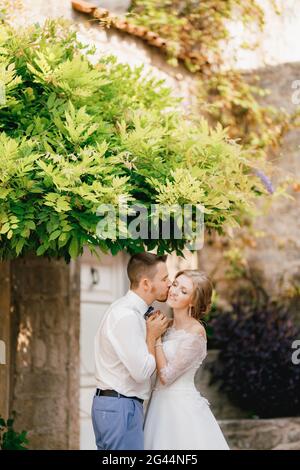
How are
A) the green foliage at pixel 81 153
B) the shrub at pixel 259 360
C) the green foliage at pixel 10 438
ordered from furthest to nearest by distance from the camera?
1. the shrub at pixel 259 360
2. the green foliage at pixel 10 438
3. the green foliage at pixel 81 153

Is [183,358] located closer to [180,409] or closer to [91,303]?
[180,409]

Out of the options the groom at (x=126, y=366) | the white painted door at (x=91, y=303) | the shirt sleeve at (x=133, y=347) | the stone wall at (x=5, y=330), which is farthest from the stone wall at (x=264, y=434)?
the shirt sleeve at (x=133, y=347)

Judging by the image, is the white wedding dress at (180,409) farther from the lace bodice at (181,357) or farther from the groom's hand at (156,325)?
the groom's hand at (156,325)

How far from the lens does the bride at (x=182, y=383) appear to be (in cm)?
541

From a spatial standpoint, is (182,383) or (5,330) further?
(5,330)

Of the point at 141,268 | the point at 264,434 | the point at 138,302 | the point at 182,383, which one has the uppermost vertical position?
the point at 141,268

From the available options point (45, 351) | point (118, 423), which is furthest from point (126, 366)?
point (45, 351)

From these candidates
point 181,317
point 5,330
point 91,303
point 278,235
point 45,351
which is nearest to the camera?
point 181,317

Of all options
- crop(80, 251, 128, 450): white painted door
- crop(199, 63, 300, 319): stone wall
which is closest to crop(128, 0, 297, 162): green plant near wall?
crop(199, 63, 300, 319): stone wall

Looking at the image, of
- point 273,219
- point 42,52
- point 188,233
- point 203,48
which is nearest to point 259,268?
point 273,219

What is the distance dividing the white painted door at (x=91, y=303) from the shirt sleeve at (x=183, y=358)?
2.70 meters

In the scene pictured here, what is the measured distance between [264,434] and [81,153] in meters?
4.28

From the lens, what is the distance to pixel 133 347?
202 inches

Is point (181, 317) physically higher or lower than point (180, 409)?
higher
